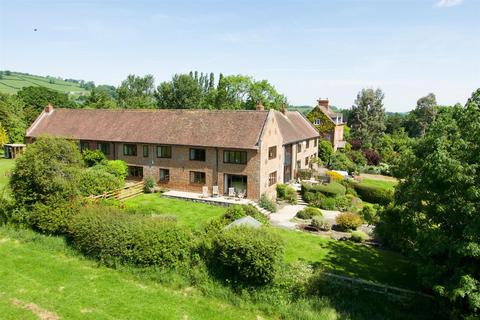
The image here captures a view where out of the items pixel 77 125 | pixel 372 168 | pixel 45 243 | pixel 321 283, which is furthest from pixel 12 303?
pixel 372 168

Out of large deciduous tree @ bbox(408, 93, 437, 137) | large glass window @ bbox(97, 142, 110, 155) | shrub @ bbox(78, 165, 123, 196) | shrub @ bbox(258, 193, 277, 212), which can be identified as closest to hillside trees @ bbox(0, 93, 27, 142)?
large glass window @ bbox(97, 142, 110, 155)

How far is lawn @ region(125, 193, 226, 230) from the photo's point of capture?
2691 centimetres

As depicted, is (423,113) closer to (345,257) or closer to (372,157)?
(372,157)

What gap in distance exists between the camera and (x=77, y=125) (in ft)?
136

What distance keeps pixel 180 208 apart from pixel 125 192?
6191 millimetres

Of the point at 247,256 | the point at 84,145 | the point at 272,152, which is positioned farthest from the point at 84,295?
the point at 84,145

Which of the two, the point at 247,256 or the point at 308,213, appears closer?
the point at 247,256

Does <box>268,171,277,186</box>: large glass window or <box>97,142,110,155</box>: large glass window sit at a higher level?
<box>97,142,110,155</box>: large glass window

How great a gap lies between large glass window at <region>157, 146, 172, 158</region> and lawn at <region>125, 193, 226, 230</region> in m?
4.18

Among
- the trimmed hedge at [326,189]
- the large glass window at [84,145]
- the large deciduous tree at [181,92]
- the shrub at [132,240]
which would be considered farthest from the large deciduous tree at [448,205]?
the large deciduous tree at [181,92]

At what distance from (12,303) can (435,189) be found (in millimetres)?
18470

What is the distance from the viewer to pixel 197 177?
34.4 metres

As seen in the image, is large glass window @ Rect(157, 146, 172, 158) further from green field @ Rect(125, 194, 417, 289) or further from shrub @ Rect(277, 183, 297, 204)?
shrub @ Rect(277, 183, 297, 204)

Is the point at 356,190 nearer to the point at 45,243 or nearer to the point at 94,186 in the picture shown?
the point at 94,186
